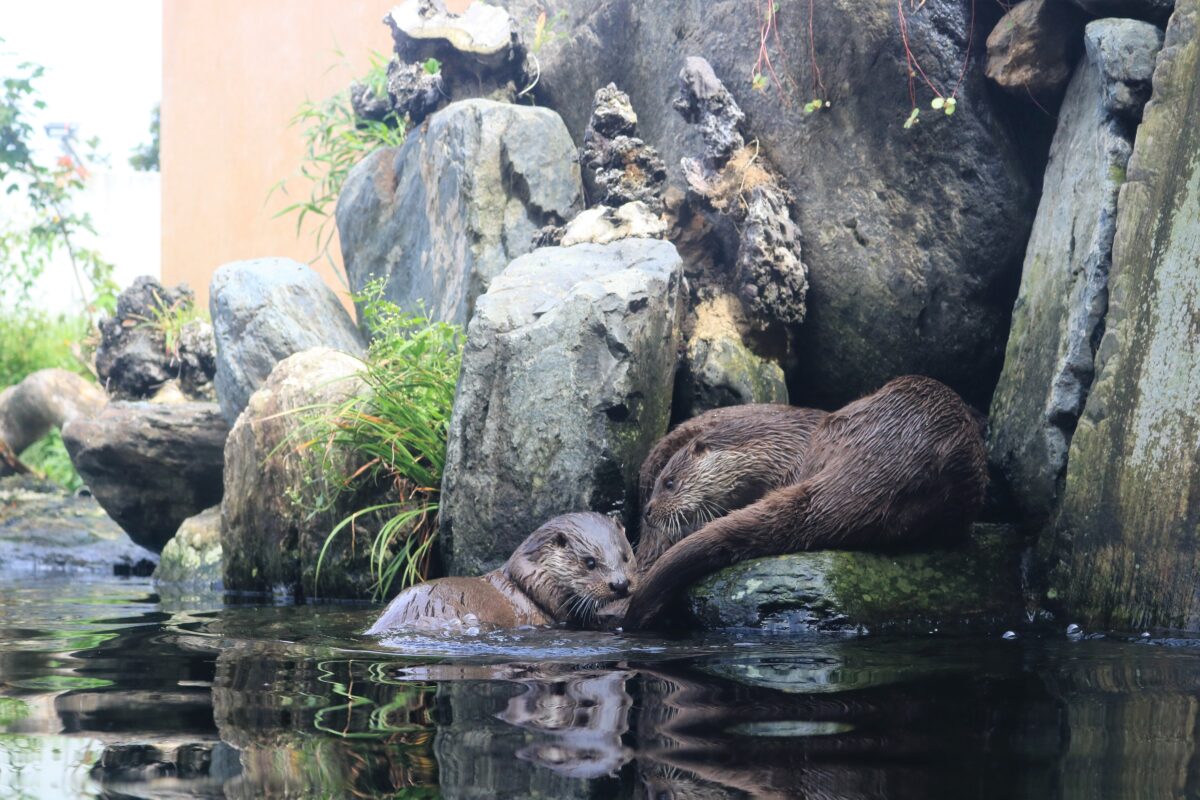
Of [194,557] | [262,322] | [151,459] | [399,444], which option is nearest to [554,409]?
[399,444]

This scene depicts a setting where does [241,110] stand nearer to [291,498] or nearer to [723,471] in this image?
[291,498]

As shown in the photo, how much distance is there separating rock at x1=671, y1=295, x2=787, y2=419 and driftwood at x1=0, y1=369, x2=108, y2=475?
6.38 m

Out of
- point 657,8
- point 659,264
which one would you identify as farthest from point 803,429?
point 657,8

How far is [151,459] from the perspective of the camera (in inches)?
277

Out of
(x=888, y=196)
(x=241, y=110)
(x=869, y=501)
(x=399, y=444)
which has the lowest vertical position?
(x=869, y=501)

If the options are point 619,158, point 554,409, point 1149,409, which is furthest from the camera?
point 619,158

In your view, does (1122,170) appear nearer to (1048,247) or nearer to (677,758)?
(1048,247)

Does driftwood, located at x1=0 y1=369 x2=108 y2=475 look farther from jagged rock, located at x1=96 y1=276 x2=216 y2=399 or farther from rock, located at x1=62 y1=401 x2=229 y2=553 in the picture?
rock, located at x1=62 y1=401 x2=229 y2=553

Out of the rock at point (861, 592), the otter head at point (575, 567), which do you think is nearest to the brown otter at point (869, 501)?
the rock at point (861, 592)

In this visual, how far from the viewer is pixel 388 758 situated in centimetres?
178

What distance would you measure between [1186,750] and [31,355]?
12.4 meters

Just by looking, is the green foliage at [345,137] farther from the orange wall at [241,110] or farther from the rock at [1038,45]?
the rock at [1038,45]

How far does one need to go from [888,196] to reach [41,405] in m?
7.95

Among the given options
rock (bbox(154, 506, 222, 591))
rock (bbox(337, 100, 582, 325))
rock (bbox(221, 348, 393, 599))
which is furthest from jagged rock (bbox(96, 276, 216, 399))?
rock (bbox(221, 348, 393, 599))
